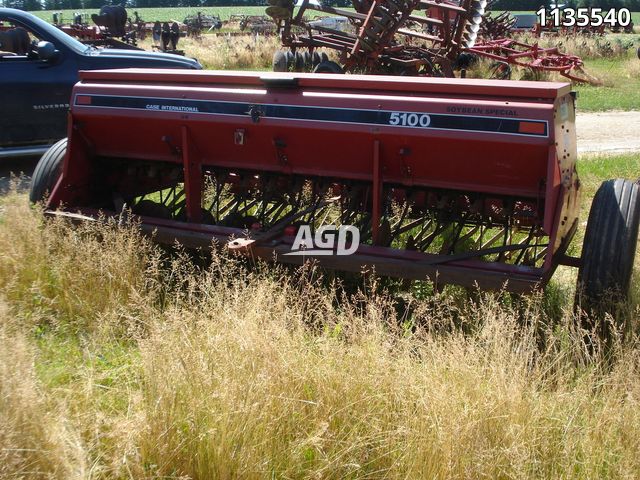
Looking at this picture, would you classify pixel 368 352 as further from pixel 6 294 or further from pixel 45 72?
pixel 45 72

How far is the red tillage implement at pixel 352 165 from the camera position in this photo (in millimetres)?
4133

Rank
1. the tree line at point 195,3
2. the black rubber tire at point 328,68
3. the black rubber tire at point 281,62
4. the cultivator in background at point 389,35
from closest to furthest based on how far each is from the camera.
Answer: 1. the cultivator in background at point 389,35
2. the black rubber tire at point 328,68
3. the black rubber tire at point 281,62
4. the tree line at point 195,3

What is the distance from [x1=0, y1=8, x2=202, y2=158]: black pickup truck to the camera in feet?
27.5

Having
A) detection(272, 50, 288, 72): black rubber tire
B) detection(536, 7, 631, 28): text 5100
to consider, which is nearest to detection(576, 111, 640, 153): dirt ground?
detection(272, 50, 288, 72): black rubber tire

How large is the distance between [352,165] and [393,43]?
11353 millimetres

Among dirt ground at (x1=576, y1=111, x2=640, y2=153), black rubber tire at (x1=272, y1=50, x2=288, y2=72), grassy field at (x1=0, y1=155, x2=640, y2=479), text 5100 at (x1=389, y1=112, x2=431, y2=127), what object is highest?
text 5100 at (x1=389, y1=112, x2=431, y2=127)

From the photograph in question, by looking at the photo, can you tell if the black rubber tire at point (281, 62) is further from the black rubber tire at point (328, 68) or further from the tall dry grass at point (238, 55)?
the tall dry grass at point (238, 55)

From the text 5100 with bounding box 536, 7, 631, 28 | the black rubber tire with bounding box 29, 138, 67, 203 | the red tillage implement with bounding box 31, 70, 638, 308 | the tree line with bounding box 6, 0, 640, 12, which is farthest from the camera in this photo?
the tree line with bounding box 6, 0, 640, 12

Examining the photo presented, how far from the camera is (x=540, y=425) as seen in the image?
3.01m

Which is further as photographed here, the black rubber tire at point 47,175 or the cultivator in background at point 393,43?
the cultivator in background at point 393,43

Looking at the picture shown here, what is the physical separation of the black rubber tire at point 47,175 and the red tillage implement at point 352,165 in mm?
13

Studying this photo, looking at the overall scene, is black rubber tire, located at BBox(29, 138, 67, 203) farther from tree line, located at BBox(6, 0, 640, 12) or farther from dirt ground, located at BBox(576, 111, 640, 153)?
tree line, located at BBox(6, 0, 640, 12)

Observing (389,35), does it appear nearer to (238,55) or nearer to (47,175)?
(47,175)

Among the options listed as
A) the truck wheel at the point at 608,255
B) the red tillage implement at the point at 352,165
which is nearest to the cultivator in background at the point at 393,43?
the red tillage implement at the point at 352,165
